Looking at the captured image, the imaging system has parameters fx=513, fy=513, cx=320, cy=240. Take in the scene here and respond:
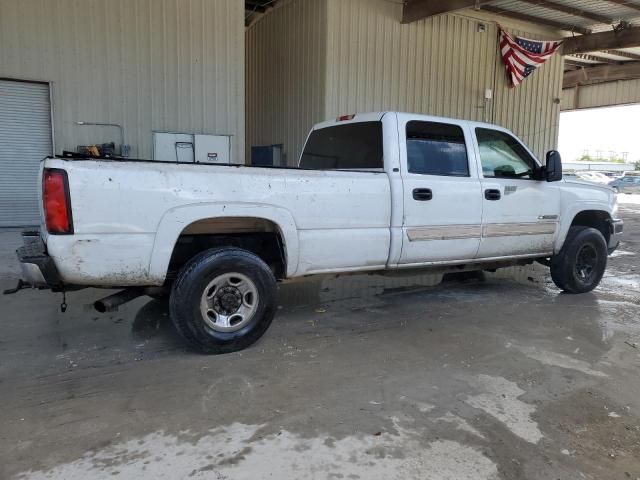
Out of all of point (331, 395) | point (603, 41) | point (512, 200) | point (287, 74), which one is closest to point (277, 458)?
point (331, 395)

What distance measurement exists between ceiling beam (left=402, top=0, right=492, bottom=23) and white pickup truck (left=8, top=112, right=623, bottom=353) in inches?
244

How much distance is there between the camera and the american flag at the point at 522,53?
43.5 ft

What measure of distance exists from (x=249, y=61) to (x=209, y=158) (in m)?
5.65

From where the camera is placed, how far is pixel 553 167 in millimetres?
5621

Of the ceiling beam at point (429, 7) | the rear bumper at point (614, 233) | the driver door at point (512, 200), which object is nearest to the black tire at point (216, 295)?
the driver door at point (512, 200)

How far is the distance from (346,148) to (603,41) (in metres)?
11.8

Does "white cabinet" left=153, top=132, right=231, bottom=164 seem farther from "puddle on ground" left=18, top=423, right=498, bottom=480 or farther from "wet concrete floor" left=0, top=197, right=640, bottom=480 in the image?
"puddle on ground" left=18, top=423, right=498, bottom=480

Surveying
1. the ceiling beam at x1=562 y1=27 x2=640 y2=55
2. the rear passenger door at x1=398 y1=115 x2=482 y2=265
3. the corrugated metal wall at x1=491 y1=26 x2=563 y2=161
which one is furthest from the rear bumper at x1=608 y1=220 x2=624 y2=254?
the ceiling beam at x1=562 y1=27 x2=640 y2=55

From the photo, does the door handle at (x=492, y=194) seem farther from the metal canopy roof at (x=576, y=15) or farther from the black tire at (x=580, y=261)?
the metal canopy roof at (x=576, y=15)

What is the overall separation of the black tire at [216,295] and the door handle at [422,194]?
1612mm

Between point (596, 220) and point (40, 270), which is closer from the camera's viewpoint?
point (40, 270)

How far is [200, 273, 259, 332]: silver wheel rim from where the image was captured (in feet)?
13.4

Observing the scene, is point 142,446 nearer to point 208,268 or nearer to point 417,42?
point 208,268

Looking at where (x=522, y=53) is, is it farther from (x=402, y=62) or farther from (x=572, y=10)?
(x=402, y=62)
